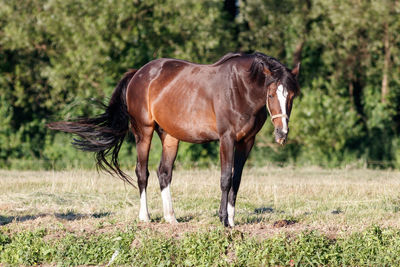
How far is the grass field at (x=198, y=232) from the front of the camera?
7.12 meters

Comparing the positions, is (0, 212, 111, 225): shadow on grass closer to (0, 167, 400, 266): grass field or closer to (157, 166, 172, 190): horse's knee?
(0, 167, 400, 266): grass field

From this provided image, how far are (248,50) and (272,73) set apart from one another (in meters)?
16.3

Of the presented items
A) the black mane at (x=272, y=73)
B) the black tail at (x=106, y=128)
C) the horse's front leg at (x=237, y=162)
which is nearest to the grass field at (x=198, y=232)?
the horse's front leg at (x=237, y=162)

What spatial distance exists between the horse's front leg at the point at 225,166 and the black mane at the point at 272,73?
0.90 meters

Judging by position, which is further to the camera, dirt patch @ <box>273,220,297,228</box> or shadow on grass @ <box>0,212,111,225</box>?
shadow on grass @ <box>0,212,111,225</box>

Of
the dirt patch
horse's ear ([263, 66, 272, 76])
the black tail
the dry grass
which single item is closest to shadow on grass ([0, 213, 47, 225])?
the dry grass

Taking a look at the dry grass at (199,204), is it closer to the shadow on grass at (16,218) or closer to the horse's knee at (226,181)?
Result: the shadow on grass at (16,218)

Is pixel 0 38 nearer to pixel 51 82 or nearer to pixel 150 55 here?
pixel 51 82

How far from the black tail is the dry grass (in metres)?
1.03

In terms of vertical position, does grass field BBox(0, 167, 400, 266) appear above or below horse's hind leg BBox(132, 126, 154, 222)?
below

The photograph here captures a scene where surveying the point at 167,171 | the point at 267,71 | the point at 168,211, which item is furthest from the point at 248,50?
the point at 267,71

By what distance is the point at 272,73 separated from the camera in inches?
300

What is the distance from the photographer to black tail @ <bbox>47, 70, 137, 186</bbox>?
9734mm

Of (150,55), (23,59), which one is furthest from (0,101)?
(150,55)
